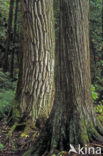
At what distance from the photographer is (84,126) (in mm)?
3213

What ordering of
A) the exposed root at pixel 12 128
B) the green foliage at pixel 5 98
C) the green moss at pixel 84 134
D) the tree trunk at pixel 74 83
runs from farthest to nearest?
the green foliage at pixel 5 98 → the exposed root at pixel 12 128 → the tree trunk at pixel 74 83 → the green moss at pixel 84 134

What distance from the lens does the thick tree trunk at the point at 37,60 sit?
5184 millimetres

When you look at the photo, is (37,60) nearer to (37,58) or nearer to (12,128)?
(37,58)

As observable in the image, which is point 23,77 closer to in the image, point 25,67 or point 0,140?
point 25,67

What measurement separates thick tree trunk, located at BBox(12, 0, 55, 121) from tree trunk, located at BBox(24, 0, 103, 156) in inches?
74.2

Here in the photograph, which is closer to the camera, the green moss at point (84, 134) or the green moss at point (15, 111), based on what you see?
the green moss at point (84, 134)

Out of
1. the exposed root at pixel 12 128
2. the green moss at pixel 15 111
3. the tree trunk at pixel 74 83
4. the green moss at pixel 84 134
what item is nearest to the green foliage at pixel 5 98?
the green moss at pixel 15 111

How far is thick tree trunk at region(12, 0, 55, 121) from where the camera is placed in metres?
5.18

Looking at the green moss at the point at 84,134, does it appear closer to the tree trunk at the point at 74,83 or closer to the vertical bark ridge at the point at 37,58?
the tree trunk at the point at 74,83

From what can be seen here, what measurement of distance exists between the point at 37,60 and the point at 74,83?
2.20 meters

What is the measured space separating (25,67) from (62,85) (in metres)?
2.27

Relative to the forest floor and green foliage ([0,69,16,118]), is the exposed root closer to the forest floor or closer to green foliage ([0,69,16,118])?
the forest floor

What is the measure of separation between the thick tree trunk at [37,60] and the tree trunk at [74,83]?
1.89 metres

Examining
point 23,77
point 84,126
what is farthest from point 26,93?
point 84,126
